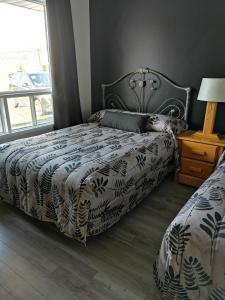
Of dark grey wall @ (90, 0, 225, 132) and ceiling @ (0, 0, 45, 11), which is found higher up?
ceiling @ (0, 0, 45, 11)

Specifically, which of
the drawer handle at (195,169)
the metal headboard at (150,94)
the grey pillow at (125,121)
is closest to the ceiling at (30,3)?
the metal headboard at (150,94)

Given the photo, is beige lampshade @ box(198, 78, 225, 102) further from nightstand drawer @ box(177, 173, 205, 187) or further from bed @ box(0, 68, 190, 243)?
nightstand drawer @ box(177, 173, 205, 187)

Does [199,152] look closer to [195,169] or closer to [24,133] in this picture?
[195,169]

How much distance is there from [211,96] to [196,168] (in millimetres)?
801

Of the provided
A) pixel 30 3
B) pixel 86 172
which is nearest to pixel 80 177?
pixel 86 172

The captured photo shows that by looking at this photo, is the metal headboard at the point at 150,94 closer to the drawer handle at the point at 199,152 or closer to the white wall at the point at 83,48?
the white wall at the point at 83,48

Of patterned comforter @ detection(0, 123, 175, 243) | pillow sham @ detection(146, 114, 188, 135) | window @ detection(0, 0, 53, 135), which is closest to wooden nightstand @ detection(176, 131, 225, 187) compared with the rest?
pillow sham @ detection(146, 114, 188, 135)

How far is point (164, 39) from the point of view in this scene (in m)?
2.79

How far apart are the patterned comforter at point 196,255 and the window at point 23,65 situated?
8.18 feet

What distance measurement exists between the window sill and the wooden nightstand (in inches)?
74.1

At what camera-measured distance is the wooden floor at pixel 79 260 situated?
1.38m

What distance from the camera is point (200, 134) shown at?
2562 millimetres

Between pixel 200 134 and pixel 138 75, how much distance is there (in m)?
1.24

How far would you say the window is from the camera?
2.70 meters
